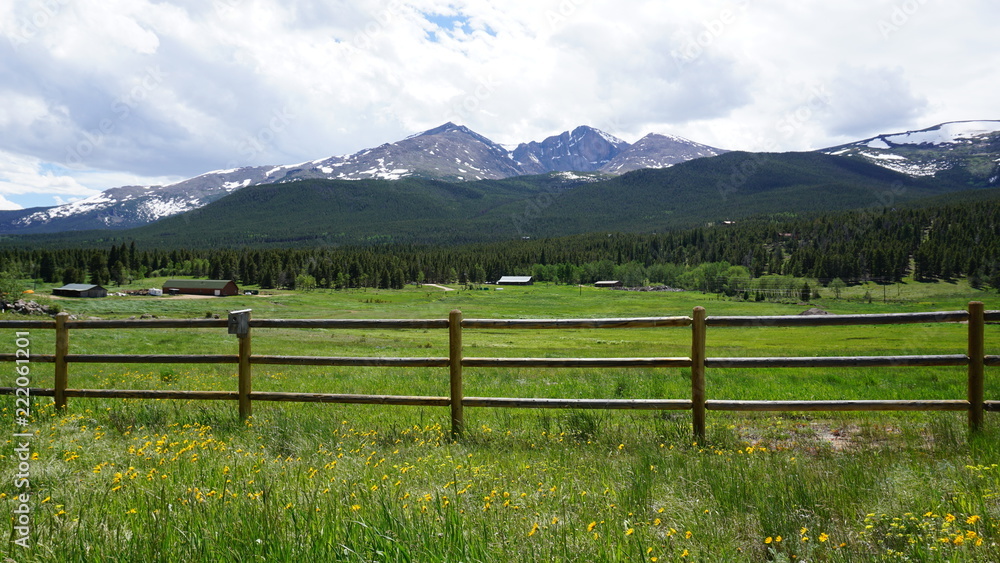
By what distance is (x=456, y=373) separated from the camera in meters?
7.87

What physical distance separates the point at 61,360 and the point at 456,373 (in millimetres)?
7180

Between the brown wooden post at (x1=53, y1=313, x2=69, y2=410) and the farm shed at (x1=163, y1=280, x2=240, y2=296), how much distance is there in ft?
391

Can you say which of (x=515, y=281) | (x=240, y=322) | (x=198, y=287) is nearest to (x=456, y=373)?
(x=240, y=322)

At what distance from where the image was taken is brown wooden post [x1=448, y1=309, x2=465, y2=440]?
7.77 m

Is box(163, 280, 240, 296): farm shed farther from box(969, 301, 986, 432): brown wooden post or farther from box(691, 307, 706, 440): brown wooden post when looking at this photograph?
box(969, 301, 986, 432): brown wooden post

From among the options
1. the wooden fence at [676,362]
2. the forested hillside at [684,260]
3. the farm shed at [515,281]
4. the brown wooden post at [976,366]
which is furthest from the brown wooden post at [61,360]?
the farm shed at [515,281]

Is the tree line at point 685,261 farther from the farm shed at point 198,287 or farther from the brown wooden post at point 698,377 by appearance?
the brown wooden post at point 698,377

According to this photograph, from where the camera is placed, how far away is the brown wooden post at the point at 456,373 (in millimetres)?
7770

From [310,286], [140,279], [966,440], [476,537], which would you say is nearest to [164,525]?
[476,537]

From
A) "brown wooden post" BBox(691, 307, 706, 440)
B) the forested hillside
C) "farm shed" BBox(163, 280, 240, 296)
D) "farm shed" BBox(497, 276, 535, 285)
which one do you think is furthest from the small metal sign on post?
"farm shed" BBox(497, 276, 535, 285)

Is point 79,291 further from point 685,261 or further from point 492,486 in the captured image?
point 685,261

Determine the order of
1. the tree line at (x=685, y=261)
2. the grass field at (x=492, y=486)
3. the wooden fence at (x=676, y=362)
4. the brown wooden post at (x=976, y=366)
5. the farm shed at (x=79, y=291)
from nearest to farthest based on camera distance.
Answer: the grass field at (x=492, y=486) < the brown wooden post at (x=976, y=366) < the wooden fence at (x=676, y=362) < the farm shed at (x=79, y=291) < the tree line at (x=685, y=261)

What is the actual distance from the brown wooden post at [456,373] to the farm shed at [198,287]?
124 meters

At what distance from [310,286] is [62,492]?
486 feet
